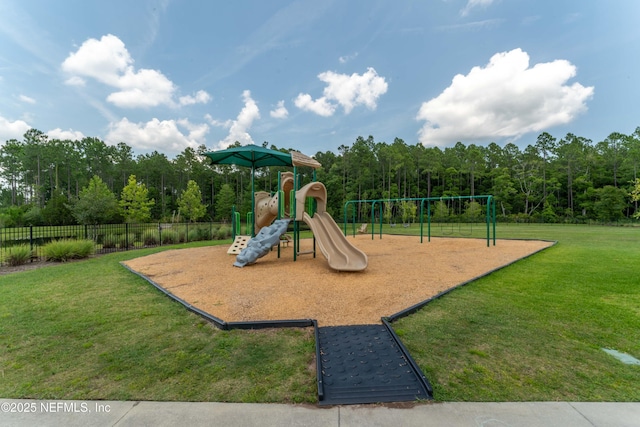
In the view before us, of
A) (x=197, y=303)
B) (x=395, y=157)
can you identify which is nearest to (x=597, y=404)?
(x=197, y=303)

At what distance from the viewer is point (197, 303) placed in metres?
4.54

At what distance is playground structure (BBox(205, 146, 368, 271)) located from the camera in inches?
288

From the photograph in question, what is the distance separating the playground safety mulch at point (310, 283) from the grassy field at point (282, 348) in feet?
1.60

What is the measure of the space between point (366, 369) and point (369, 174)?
47.5 m

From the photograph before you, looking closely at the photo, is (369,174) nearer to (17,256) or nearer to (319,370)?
(17,256)

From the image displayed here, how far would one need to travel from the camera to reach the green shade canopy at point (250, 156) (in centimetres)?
915

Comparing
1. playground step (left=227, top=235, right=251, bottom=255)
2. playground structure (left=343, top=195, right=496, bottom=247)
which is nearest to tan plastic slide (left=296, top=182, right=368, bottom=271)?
playground step (left=227, top=235, right=251, bottom=255)

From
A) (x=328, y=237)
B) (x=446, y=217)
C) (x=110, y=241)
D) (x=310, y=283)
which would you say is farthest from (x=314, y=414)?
(x=446, y=217)

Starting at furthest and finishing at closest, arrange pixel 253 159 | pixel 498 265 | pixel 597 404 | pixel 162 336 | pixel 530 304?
pixel 253 159, pixel 498 265, pixel 530 304, pixel 162 336, pixel 597 404

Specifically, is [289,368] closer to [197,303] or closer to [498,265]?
[197,303]

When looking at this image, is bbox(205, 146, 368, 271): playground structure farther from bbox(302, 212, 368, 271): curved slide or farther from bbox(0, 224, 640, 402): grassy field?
bbox(0, 224, 640, 402): grassy field

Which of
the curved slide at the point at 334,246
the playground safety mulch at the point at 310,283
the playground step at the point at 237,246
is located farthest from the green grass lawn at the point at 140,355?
the playground step at the point at 237,246

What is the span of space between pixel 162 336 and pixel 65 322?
5.44 feet

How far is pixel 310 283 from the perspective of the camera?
5.75m
